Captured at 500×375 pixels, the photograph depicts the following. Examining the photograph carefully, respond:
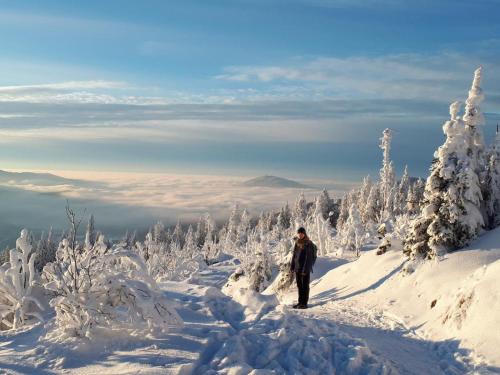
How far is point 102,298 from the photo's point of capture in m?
8.41

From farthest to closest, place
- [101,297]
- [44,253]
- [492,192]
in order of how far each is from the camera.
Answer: [44,253], [492,192], [101,297]

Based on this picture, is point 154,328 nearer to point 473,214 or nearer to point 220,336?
point 220,336

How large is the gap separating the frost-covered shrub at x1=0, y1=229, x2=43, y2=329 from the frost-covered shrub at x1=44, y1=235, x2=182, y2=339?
2.13m

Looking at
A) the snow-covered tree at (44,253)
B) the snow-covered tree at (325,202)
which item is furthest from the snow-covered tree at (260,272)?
the snow-covered tree at (44,253)

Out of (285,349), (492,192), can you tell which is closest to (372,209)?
(492,192)

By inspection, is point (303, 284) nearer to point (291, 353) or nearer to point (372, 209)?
point (291, 353)

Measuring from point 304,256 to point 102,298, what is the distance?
6542mm

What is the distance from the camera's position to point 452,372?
8336 millimetres

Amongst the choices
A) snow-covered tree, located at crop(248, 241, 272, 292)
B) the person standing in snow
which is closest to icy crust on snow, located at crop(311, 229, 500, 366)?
the person standing in snow

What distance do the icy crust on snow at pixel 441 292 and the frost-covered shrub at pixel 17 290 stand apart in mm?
9021

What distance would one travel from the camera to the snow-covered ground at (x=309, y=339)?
7141mm

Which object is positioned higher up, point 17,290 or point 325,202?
point 17,290

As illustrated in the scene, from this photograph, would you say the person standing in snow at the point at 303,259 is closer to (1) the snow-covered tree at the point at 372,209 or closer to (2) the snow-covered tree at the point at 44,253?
(1) the snow-covered tree at the point at 372,209

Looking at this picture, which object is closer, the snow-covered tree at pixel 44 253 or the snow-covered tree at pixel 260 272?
the snow-covered tree at pixel 260 272
